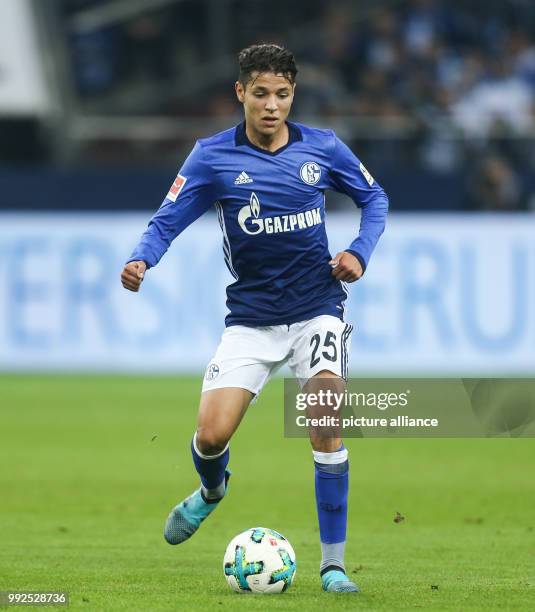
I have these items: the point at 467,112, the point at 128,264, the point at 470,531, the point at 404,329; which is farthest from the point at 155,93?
the point at 128,264

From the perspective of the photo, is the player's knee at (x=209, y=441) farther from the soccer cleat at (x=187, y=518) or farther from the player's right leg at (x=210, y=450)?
the soccer cleat at (x=187, y=518)

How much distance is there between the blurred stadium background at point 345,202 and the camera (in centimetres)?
1664

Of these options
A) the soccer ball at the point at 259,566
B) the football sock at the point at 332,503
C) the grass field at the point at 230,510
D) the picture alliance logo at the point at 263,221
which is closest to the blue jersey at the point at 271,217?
the picture alliance logo at the point at 263,221

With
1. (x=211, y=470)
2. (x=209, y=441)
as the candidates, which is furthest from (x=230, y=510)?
(x=209, y=441)

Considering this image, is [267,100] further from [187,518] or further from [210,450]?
[187,518]

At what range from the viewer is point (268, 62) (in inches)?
259

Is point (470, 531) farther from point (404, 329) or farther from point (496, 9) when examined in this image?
point (496, 9)

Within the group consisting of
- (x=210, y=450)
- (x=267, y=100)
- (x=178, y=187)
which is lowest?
(x=210, y=450)

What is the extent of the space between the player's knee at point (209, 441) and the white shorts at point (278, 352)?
0.21 m

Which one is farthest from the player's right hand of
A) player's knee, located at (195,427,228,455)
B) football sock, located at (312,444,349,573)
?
football sock, located at (312,444,349,573)

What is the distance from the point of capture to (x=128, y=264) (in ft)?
21.3

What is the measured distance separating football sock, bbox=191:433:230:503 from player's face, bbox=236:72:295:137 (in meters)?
1.52

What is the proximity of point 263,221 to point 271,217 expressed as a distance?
4 cm

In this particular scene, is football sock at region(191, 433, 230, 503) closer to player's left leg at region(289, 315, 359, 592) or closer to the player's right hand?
player's left leg at region(289, 315, 359, 592)
